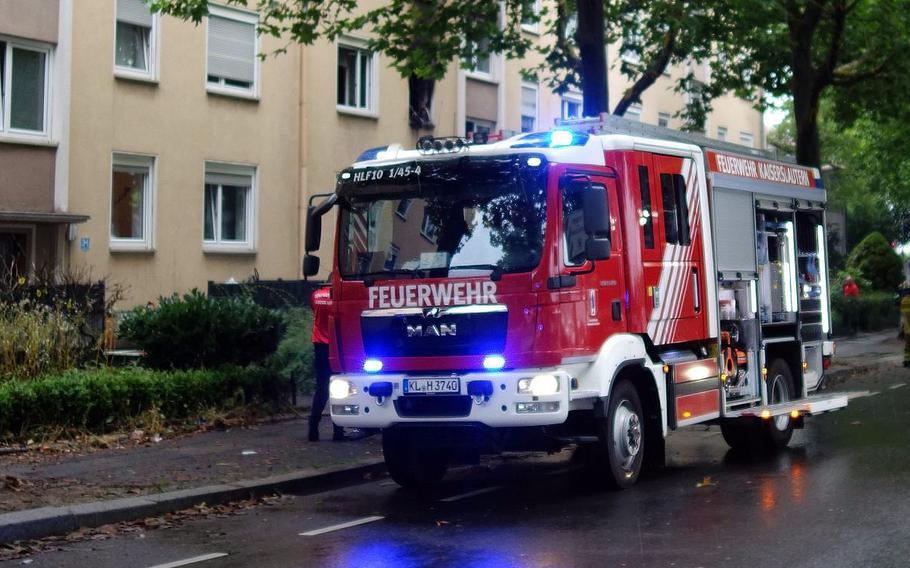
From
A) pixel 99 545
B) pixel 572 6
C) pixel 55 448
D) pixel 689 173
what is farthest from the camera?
pixel 572 6

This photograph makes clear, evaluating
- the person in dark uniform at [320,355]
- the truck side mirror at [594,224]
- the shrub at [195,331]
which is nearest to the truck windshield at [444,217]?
the truck side mirror at [594,224]

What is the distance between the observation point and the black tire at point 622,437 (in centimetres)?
1035

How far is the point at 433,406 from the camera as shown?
33.1ft

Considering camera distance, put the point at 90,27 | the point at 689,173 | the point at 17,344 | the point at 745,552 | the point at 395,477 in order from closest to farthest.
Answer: the point at 745,552 < the point at 395,477 < the point at 689,173 < the point at 17,344 < the point at 90,27

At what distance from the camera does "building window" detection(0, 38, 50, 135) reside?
22203 millimetres

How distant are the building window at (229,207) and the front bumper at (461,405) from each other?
15875 mm

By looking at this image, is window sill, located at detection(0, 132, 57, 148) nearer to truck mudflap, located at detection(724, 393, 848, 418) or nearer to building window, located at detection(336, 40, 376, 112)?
building window, located at detection(336, 40, 376, 112)

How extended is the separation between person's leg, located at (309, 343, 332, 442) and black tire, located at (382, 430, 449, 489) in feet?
8.06

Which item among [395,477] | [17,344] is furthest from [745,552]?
[17,344]

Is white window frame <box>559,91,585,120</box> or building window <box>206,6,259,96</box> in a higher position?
white window frame <box>559,91,585,120</box>

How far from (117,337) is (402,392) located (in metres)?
6.70

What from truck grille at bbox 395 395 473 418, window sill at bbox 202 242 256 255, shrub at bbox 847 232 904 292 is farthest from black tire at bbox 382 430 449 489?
shrub at bbox 847 232 904 292

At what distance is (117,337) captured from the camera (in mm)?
15773

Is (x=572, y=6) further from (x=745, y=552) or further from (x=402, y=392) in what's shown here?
(x=745, y=552)
